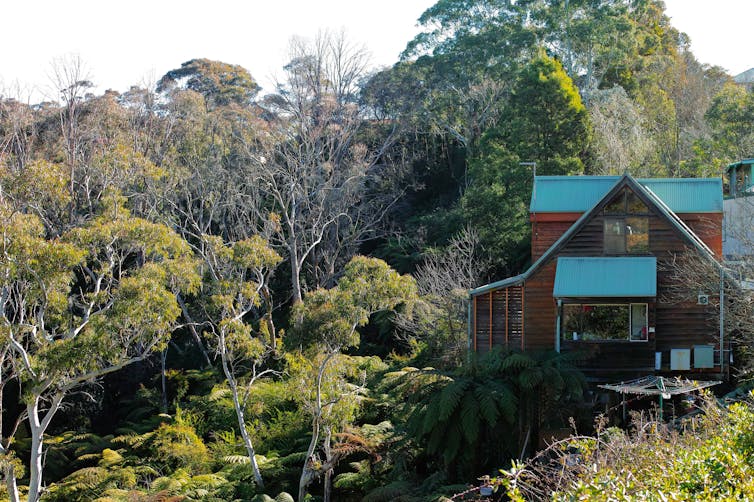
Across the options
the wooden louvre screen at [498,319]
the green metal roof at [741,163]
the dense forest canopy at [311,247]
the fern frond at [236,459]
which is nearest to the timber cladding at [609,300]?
the wooden louvre screen at [498,319]

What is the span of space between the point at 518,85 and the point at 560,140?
2548mm

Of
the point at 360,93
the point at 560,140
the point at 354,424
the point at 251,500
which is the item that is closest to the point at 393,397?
the point at 354,424

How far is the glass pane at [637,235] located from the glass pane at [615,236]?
4.5 inches

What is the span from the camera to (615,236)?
19.8 metres

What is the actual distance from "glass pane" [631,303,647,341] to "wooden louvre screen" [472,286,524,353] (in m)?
2.73

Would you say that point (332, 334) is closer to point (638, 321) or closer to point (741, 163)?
point (638, 321)

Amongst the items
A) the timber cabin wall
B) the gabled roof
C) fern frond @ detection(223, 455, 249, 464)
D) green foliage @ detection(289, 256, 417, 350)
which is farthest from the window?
fern frond @ detection(223, 455, 249, 464)

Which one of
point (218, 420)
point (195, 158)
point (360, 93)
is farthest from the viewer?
point (360, 93)

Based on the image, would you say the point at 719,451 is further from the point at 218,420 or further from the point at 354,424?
the point at 218,420

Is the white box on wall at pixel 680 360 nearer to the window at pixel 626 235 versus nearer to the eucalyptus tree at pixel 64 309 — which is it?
the window at pixel 626 235

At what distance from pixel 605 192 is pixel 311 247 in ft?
39.9

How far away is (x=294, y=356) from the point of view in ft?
66.2

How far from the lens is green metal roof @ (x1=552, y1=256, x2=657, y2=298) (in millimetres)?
19141

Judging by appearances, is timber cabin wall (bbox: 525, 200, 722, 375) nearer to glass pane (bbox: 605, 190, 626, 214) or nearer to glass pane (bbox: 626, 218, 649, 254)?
glass pane (bbox: 626, 218, 649, 254)
